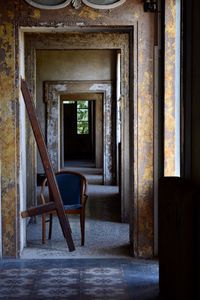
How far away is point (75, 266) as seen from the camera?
5613 mm

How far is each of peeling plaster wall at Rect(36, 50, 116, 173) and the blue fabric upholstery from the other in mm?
5449

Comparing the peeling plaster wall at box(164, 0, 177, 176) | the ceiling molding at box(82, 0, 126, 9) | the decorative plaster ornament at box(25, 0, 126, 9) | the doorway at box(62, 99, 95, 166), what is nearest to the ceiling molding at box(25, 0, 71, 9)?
the decorative plaster ornament at box(25, 0, 126, 9)

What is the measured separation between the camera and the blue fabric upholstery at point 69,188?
274 inches

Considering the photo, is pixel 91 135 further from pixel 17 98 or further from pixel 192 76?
pixel 192 76

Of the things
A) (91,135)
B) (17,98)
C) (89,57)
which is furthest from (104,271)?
(91,135)

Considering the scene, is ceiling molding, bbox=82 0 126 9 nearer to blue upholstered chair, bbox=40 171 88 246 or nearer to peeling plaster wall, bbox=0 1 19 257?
peeling plaster wall, bbox=0 1 19 257

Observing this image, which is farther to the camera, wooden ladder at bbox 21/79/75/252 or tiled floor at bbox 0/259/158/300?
wooden ladder at bbox 21/79/75/252

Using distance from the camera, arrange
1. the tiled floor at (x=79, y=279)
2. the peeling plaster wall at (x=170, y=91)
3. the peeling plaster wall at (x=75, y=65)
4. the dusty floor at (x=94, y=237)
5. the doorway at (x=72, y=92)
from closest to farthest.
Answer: the tiled floor at (x=79, y=279), the peeling plaster wall at (x=170, y=91), the dusty floor at (x=94, y=237), the peeling plaster wall at (x=75, y=65), the doorway at (x=72, y=92)

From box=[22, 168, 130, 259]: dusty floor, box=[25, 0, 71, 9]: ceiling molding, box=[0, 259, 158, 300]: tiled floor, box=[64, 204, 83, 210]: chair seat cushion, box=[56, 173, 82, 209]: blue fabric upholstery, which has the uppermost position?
box=[25, 0, 71, 9]: ceiling molding

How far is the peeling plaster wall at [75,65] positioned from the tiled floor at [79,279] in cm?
691

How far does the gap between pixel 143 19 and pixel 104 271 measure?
2.71 metres

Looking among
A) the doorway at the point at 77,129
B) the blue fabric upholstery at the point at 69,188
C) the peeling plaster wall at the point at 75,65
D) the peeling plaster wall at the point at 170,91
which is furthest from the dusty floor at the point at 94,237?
the doorway at the point at 77,129

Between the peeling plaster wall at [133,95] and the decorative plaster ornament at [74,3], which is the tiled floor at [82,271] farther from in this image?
the decorative plaster ornament at [74,3]

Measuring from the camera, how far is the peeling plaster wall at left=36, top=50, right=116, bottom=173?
12039 millimetres
